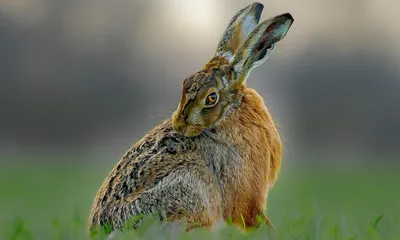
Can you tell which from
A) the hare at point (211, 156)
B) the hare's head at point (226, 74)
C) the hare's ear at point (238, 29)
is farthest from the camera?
the hare's ear at point (238, 29)


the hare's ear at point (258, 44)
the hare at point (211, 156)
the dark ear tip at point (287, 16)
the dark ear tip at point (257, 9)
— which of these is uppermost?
the dark ear tip at point (257, 9)

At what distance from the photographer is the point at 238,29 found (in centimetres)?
586

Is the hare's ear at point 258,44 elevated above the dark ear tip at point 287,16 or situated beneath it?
situated beneath

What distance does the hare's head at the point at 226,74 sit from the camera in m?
5.21

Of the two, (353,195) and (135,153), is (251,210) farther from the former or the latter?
(353,195)

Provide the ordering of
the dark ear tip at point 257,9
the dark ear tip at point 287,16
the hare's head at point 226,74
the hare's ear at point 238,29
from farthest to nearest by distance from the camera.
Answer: the dark ear tip at point 257,9, the hare's ear at point 238,29, the dark ear tip at point 287,16, the hare's head at point 226,74

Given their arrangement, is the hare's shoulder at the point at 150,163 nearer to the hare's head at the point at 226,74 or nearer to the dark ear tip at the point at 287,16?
the hare's head at the point at 226,74

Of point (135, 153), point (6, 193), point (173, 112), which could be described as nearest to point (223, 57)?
point (173, 112)

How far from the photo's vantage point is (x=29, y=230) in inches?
187

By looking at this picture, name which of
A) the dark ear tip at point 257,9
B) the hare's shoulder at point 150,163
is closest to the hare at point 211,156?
the hare's shoulder at point 150,163

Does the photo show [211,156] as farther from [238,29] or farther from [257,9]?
[257,9]

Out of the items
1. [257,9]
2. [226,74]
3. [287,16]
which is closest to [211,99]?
[226,74]

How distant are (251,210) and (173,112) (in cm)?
75

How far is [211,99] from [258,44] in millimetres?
484
